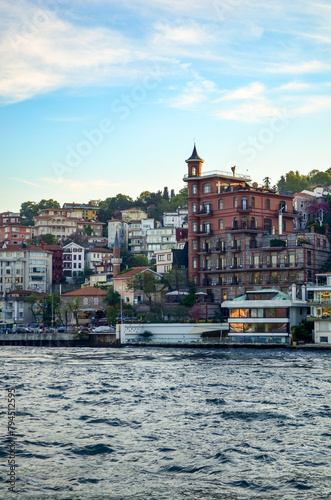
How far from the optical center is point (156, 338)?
3664 inches

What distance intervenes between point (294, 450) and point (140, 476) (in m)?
5.86

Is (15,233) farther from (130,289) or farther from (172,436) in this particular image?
(172,436)

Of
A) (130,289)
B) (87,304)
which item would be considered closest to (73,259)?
(87,304)

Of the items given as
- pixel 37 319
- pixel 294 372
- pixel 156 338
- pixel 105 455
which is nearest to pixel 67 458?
pixel 105 455

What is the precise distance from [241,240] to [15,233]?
89818 millimetres

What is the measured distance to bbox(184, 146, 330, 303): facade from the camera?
98.0 m

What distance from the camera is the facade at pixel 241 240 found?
9800 centimetres

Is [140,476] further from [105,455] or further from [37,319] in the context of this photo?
[37,319]

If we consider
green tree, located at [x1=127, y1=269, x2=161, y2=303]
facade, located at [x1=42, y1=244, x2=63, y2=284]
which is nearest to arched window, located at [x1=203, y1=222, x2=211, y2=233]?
green tree, located at [x1=127, y1=269, x2=161, y2=303]

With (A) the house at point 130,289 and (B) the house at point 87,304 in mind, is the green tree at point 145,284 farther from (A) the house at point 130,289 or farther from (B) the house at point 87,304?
(B) the house at point 87,304

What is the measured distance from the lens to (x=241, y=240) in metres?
103

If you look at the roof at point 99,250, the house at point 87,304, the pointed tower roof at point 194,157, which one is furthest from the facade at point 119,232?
the pointed tower roof at point 194,157

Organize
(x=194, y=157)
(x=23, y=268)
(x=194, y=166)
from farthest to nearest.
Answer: (x=23, y=268), (x=194, y=157), (x=194, y=166)

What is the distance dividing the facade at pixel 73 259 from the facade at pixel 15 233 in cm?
1874
